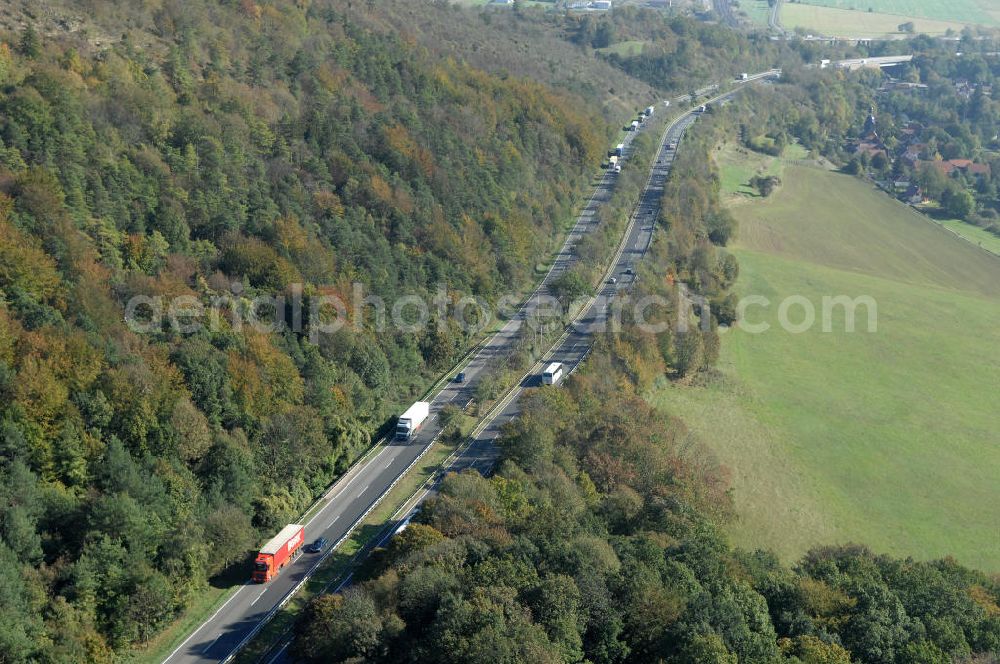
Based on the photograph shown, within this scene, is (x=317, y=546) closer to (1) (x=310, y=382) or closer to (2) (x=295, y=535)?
(2) (x=295, y=535)

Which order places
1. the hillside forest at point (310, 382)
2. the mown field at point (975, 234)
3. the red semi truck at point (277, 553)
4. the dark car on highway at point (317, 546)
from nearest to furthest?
1. the hillside forest at point (310, 382)
2. the red semi truck at point (277, 553)
3. the dark car on highway at point (317, 546)
4. the mown field at point (975, 234)

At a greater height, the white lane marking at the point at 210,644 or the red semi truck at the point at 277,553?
the red semi truck at the point at 277,553

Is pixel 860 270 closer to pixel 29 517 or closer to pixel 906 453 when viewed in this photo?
pixel 906 453

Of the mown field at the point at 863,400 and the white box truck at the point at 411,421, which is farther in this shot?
the white box truck at the point at 411,421

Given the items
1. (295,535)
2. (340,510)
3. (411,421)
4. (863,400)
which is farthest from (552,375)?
(863,400)

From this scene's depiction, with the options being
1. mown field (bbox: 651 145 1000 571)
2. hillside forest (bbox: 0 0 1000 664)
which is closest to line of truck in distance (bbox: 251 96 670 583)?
hillside forest (bbox: 0 0 1000 664)

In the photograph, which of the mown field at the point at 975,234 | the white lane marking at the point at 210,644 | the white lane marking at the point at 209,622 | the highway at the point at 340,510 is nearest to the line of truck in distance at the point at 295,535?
the highway at the point at 340,510

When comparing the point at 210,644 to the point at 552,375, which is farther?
the point at 552,375

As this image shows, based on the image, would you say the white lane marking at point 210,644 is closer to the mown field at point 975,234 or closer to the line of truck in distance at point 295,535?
the line of truck in distance at point 295,535
